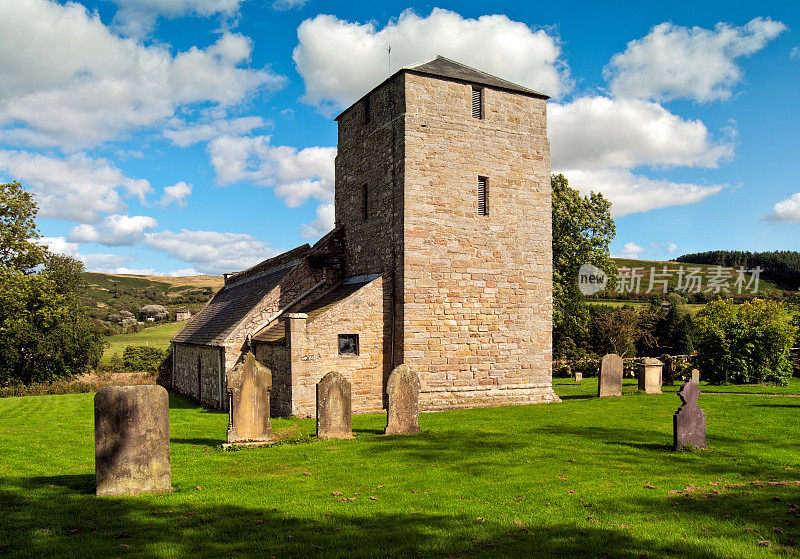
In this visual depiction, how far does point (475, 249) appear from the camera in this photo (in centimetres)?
1803

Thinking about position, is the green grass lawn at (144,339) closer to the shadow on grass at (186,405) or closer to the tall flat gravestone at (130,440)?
the shadow on grass at (186,405)

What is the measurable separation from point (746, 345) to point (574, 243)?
31.8 feet

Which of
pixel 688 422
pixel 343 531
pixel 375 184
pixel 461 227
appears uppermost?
pixel 375 184

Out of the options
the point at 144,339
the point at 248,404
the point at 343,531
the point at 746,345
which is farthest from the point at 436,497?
the point at 144,339

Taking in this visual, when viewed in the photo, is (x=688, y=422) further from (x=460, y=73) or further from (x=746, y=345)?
(x=746, y=345)

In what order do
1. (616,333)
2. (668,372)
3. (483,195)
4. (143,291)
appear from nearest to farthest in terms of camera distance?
(483,195) → (668,372) → (616,333) → (143,291)

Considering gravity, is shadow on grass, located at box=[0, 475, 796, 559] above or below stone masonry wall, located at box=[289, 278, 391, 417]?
below

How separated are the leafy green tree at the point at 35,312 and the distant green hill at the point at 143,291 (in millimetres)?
43400

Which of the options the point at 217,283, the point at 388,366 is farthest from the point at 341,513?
the point at 217,283

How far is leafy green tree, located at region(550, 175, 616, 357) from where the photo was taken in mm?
29923

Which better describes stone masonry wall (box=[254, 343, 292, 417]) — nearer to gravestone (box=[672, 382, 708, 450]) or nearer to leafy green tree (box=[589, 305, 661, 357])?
gravestone (box=[672, 382, 708, 450])

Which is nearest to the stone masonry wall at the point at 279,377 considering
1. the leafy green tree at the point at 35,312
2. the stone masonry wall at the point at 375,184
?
the stone masonry wall at the point at 375,184

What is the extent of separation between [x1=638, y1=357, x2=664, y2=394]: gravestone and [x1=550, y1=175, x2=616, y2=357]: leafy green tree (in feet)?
27.6
